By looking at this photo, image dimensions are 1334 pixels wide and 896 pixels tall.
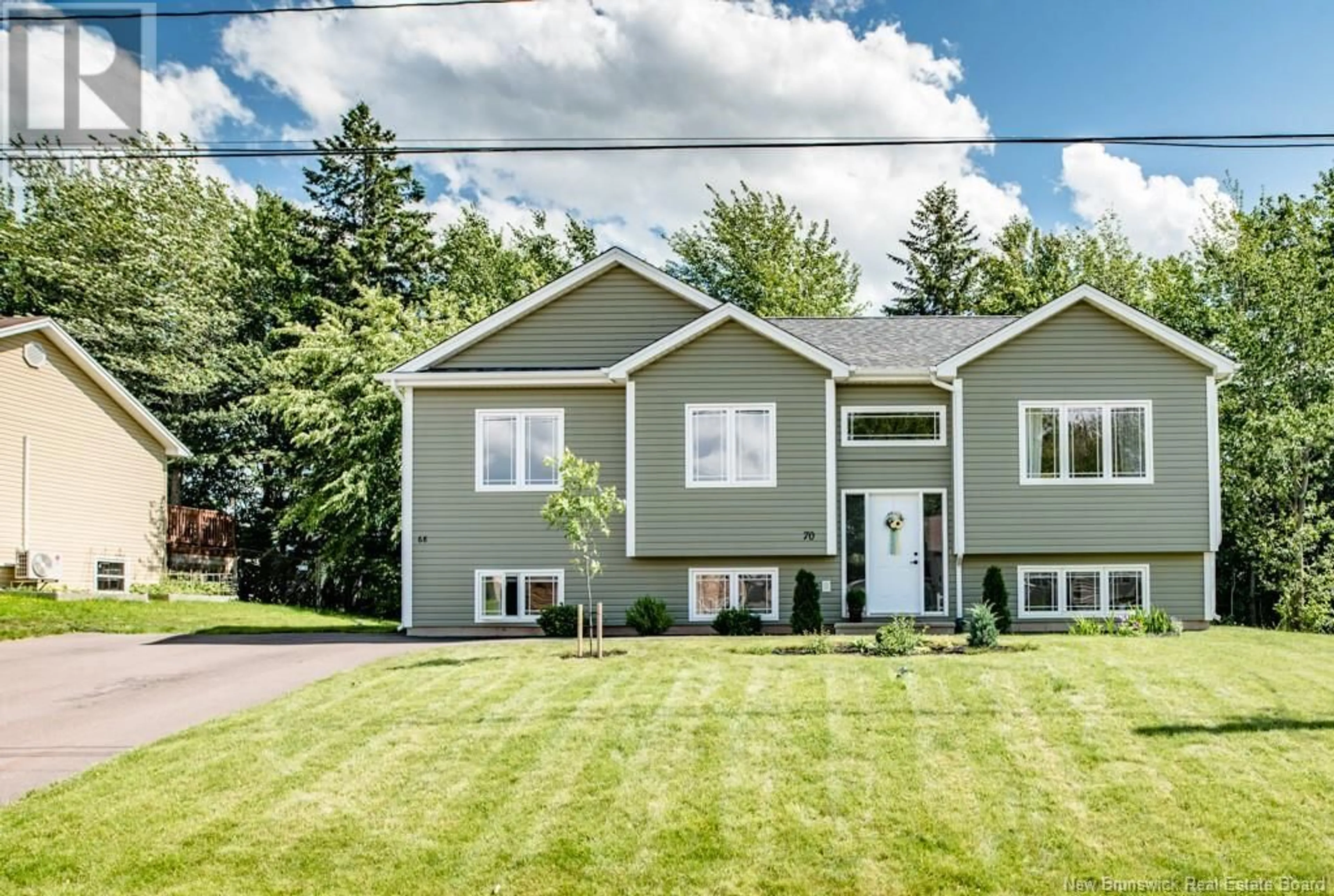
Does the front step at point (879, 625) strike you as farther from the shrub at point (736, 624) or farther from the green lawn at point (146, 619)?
the green lawn at point (146, 619)

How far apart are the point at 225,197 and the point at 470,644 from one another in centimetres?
2900

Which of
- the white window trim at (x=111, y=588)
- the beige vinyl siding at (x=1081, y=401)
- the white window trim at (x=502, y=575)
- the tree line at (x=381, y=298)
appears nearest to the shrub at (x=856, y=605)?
the beige vinyl siding at (x=1081, y=401)

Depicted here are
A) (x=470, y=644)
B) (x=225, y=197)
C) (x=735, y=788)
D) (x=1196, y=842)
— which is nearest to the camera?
(x=1196, y=842)

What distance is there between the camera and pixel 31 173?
34.8m

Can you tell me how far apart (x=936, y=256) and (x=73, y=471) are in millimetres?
31864

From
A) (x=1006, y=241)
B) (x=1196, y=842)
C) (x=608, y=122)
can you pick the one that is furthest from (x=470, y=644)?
(x=1006, y=241)

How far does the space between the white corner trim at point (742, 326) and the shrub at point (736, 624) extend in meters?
4.21

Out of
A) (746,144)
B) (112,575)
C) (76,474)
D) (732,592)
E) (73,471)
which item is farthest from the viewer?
(112,575)

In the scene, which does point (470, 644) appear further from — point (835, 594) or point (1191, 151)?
point (1191, 151)

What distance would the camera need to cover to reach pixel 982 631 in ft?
46.2

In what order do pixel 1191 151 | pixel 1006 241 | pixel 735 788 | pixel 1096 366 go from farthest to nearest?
1. pixel 1006 241
2. pixel 1096 366
3. pixel 1191 151
4. pixel 735 788

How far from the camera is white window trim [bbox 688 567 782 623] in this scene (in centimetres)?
1848

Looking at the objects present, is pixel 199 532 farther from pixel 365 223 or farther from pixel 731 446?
pixel 731 446

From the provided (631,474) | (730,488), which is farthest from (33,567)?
(730,488)
